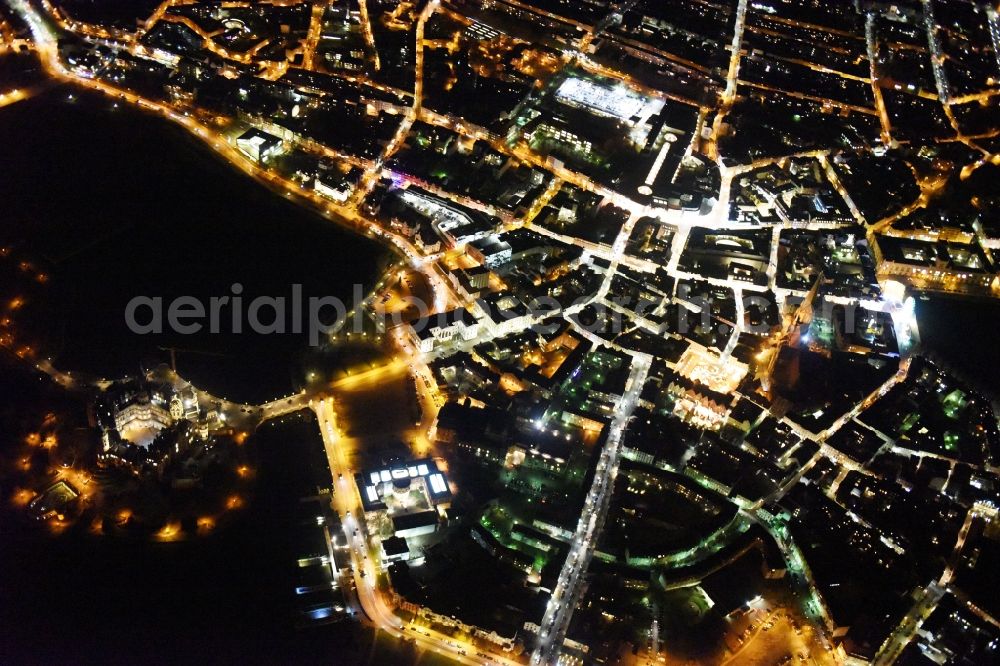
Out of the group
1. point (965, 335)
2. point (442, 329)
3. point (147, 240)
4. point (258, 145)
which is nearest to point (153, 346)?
point (147, 240)

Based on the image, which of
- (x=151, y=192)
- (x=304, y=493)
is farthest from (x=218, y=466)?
(x=151, y=192)

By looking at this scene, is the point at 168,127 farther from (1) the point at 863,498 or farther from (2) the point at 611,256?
(1) the point at 863,498

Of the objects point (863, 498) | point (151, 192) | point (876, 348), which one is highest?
point (151, 192)

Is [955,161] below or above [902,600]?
above

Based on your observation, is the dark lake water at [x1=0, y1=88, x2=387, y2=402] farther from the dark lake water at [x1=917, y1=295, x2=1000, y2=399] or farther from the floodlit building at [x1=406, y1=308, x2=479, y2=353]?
the dark lake water at [x1=917, y1=295, x2=1000, y2=399]

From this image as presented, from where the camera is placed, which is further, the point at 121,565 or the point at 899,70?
the point at 899,70

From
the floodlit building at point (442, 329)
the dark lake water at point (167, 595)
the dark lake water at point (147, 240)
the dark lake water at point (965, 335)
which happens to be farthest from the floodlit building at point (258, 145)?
the dark lake water at point (965, 335)

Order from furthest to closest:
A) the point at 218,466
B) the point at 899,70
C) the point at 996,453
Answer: the point at 899,70, the point at 996,453, the point at 218,466

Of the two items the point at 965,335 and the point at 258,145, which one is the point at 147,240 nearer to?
the point at 258,145

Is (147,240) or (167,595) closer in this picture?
(167,595)

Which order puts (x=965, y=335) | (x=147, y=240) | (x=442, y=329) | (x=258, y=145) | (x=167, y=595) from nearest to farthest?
(x=167, y=595) → (x=442, y=329) → (x=965, y=335) → (x=147, y=240) → (x=258, y=145)
